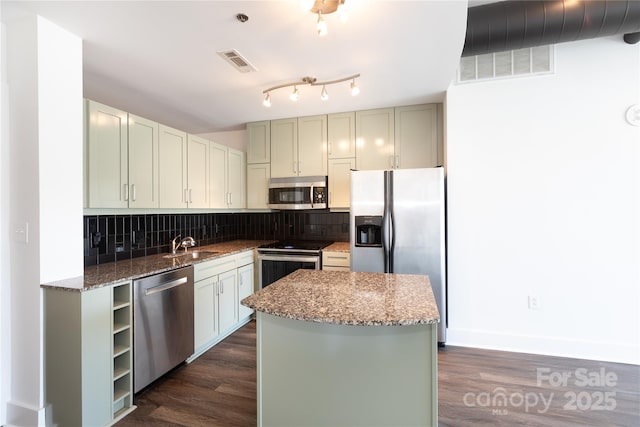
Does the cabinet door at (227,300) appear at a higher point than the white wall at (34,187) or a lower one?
lower

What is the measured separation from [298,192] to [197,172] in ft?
3.91

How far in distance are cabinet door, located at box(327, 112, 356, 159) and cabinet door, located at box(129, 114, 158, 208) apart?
75.3 inches

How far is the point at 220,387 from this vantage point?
7.71ft

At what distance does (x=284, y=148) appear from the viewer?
399 centimetres

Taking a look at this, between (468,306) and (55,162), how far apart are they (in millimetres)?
3560

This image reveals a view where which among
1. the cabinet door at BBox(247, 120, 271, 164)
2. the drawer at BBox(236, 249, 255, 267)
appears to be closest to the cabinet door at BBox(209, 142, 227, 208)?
the cabinet door at BBox(247, 120, 271, 164)

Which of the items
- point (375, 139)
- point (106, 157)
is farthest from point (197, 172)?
point (375, 139)

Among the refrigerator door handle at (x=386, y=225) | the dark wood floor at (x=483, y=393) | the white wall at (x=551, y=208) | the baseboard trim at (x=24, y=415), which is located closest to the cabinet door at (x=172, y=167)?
the dark wood floor at (x=483, y=393)

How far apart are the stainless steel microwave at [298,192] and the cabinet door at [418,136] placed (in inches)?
37.7

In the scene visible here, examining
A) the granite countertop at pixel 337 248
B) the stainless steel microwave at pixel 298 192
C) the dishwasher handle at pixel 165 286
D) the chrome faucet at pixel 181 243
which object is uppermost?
the stainless steel microwave at pixel 298 192

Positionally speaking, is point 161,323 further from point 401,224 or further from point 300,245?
point 401,224

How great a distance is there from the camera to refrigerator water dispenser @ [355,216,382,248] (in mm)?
3074

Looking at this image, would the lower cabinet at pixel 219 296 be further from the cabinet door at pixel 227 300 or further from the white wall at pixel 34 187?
the white wall at pixel 34 187

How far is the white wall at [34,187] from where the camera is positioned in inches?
72.8
